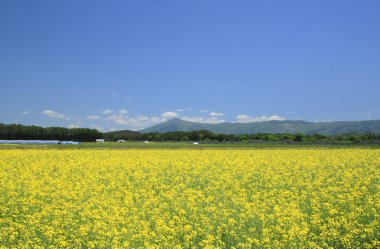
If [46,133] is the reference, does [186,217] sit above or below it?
below

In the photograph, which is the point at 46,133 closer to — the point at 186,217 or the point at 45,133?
the point at 45,133

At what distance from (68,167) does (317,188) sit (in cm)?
1430

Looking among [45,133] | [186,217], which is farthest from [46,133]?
[186,217]

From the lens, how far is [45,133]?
159 meters

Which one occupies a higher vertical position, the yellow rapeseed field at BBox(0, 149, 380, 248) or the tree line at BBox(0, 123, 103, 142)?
the tree line at BBox(0, 123, 103, 142)

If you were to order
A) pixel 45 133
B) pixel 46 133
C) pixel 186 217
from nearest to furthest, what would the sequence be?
pixel 186 217 → pixel 45 133 → pixel 46 133

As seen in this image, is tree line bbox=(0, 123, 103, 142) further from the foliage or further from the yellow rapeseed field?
the yellow rapeseed field

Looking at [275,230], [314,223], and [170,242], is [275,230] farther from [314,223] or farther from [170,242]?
[170,242]

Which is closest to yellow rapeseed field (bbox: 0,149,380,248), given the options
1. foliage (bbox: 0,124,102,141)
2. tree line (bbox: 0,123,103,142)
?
tree line (bbox: 0,123,103,142)

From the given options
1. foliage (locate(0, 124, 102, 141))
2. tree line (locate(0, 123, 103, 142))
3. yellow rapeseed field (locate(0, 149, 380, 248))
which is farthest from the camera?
foliage (locate(0, 124, 102, 141))

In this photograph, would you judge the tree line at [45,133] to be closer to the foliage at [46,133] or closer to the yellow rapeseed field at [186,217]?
the foliage at [46,133]

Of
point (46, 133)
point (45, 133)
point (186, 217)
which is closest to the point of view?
point (186, 217)

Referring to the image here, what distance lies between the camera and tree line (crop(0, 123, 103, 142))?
15110cm

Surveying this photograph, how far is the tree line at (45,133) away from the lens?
496 feet
